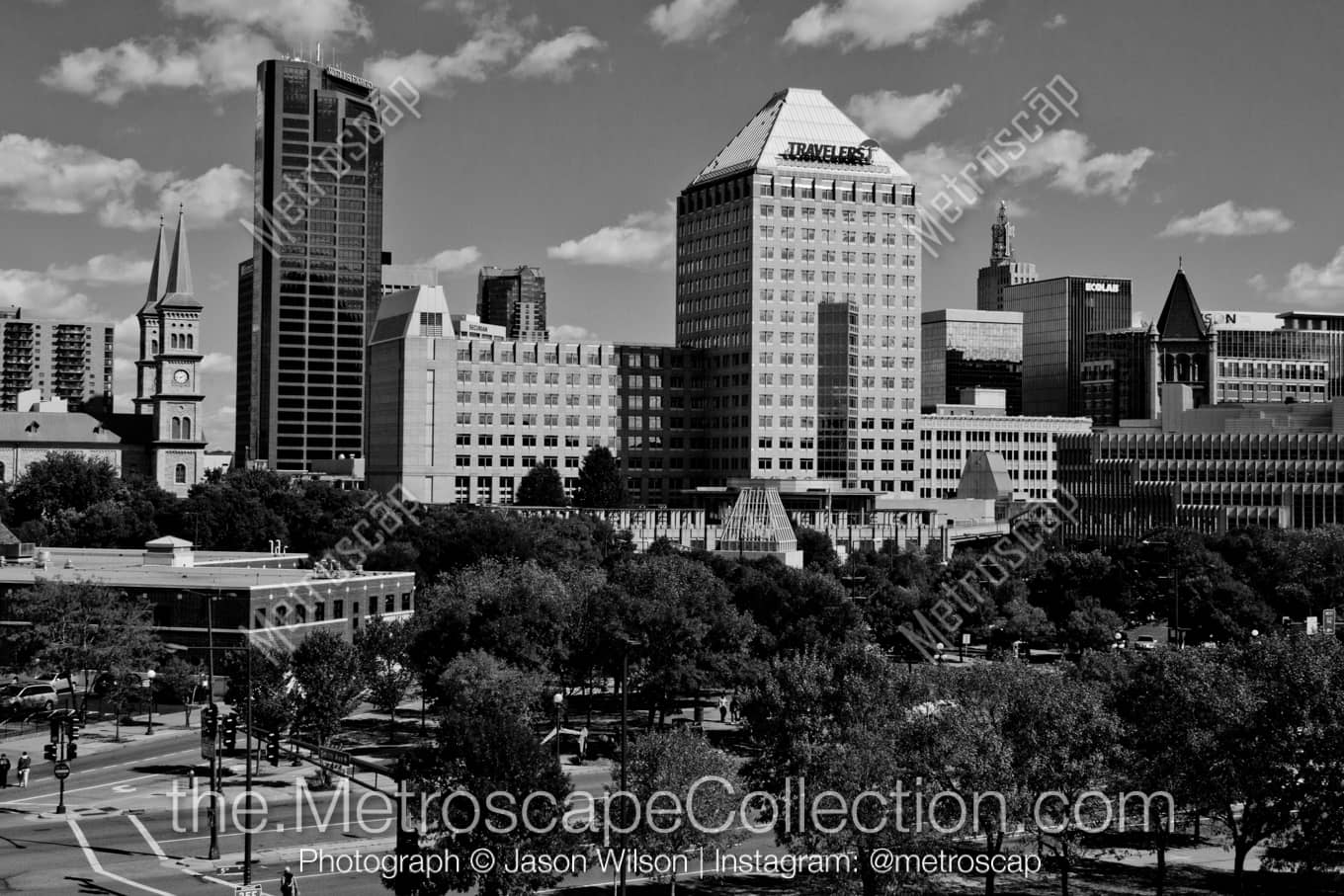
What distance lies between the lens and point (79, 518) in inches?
6176

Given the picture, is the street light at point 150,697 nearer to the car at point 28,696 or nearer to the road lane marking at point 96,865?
the car at point 28,696

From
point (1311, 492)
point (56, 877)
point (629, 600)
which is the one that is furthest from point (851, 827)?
point (1311, 492)

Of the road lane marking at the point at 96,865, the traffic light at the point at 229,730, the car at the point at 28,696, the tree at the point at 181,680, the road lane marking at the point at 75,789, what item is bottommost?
the road lane marking at the point at 96,865

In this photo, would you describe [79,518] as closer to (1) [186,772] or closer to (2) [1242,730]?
(1) [186,772]

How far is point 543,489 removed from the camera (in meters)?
182

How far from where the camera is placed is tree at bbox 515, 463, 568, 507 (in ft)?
596

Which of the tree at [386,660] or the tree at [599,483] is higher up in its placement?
the tree at [599,483]

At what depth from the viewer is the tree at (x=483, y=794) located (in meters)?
43.7

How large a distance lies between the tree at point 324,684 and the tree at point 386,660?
320 cm

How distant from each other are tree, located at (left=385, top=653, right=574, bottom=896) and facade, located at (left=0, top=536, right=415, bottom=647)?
39.1 m

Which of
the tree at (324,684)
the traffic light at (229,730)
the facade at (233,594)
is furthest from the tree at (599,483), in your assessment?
the traffic light at (229,730)

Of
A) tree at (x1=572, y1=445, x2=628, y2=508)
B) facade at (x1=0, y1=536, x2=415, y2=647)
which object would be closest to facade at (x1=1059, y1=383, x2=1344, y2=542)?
tree at (x1=572, y1=445, x2=628, y2=508)

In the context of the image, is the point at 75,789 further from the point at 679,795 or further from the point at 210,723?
the point at 679,795

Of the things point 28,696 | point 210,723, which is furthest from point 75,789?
point 28,696
